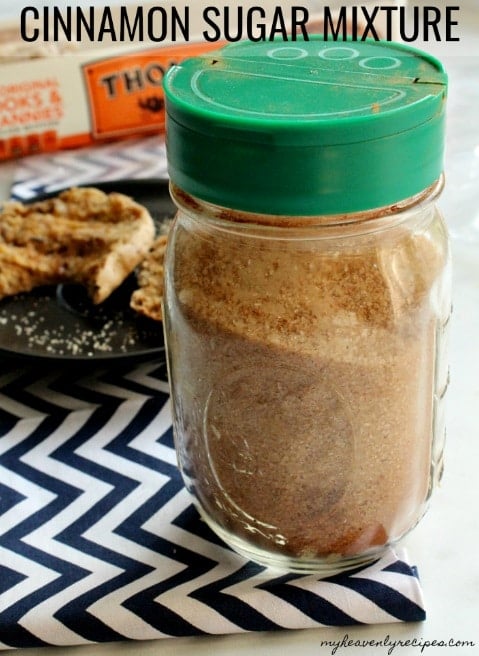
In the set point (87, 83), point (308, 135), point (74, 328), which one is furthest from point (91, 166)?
point (308, 135)

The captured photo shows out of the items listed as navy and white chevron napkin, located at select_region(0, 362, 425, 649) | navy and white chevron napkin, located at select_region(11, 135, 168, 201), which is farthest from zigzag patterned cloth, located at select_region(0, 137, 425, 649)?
navy and white chevron napkin, located at select_region(11, 135, 168, 201)

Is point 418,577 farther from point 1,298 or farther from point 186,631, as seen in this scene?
point 1,298

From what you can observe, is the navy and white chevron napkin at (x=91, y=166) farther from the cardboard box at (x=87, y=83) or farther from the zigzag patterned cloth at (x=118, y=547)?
the zigzag patterned cloth at (x=118, y=547)

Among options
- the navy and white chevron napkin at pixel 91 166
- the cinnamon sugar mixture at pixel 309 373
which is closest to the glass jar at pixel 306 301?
the cinnamon sugar mixture at pixel 309 373

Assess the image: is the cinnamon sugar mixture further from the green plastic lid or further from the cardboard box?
the cardboard box

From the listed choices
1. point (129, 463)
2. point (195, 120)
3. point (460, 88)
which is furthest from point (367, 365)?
point (460, 88)

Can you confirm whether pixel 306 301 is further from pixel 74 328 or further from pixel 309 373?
pixel 74 328

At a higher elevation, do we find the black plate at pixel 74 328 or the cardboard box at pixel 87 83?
the cardboard box at pixel 87 83
